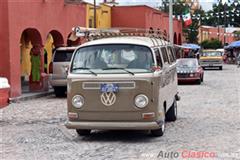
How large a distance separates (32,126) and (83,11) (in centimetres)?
1582

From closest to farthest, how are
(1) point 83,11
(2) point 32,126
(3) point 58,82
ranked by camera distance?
(2) point 32,126
(3) point 58,82
(1) point 83,11

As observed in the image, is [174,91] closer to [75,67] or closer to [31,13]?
[75,67]

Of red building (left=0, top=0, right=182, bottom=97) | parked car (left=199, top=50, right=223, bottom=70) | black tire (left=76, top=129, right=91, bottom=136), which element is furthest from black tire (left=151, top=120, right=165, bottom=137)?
parked car (left=199, top=50, right=223, bottom=70)

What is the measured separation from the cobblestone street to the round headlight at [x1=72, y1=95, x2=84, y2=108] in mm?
762

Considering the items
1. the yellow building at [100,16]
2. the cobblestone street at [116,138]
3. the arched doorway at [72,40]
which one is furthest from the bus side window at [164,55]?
the yellow building at [100,16]

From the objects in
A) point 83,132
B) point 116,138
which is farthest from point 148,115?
point 83,132

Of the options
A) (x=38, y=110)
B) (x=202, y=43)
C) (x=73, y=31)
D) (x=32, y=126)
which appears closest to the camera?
(x=32, y=126)

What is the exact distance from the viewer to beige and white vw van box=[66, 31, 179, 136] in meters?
10.4

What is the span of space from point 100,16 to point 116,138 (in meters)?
27.6

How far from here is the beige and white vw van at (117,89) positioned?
10445mm

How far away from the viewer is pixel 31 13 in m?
22.1

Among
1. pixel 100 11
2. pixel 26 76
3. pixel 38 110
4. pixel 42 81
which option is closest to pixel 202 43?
pixel 100 11

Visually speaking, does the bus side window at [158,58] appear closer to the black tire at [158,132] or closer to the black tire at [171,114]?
the black tire at [158,132]

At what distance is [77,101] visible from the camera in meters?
10.7
